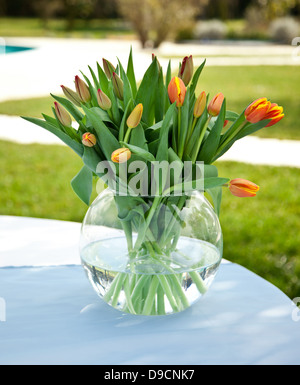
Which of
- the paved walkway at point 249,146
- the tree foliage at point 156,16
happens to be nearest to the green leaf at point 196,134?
the paved walkway at point 249,146

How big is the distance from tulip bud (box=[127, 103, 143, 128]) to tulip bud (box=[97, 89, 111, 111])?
0.05 m

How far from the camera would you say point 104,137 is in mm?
790

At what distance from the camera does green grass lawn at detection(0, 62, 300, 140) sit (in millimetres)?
6007

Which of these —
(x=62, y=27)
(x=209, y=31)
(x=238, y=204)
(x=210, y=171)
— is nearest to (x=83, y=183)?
(x=210, y=171)

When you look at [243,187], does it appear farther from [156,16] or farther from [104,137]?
[156,16]

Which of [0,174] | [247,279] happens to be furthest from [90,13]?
[247,279]

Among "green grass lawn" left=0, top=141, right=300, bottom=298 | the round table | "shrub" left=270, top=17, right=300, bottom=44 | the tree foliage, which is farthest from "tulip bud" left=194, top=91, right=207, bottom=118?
"shrub" left=270, top=17, right=300, bottom=44

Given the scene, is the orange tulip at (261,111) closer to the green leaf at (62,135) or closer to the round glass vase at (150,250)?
the round glass vase at (150,250)

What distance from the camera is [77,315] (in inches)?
35.3

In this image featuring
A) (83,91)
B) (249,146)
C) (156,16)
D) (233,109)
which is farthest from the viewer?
(156,16)

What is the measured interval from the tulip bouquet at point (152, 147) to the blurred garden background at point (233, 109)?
5.95 feet

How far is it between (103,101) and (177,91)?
103 mm

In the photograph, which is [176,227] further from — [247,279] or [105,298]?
[247,279]

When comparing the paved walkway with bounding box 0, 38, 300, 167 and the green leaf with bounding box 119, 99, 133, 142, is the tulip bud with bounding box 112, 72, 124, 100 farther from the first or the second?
the paved walkway with bounding box 0, 38, 300, 167
